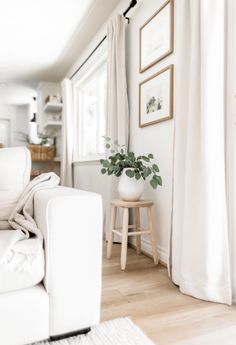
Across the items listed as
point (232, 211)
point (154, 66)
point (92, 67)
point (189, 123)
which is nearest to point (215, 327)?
point (232, 211)

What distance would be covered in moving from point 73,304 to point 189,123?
1.13 m

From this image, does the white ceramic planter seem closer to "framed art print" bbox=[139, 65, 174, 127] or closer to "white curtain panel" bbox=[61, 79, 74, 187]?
"framed art print" bbox=[139, 65, 174, 127]

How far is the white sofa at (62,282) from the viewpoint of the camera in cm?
103

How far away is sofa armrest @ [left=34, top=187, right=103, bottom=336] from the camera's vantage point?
108 cm

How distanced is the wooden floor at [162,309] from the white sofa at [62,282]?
0.28 meters

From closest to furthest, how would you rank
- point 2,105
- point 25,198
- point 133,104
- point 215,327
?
point 215,327
point 25,198
point 133,104
point 2,105

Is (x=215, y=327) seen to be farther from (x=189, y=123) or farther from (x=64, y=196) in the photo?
(x=189, y=123)

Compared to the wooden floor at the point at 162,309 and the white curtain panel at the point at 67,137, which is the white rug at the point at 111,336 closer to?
the wooden floor at the point at 162,309

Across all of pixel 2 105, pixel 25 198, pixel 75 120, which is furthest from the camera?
pixel 2 105

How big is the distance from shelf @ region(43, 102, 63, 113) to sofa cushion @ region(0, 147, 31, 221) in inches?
143

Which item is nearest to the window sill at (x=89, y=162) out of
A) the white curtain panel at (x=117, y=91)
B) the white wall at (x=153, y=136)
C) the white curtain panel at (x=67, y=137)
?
the white curtain panel at (x=67, y=137)

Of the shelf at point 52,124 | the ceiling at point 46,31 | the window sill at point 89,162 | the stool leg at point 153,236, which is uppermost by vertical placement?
the ceiling at point 46,31

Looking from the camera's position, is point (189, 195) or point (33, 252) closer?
point (33, 252)

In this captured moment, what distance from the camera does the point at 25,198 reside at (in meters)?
1.41
